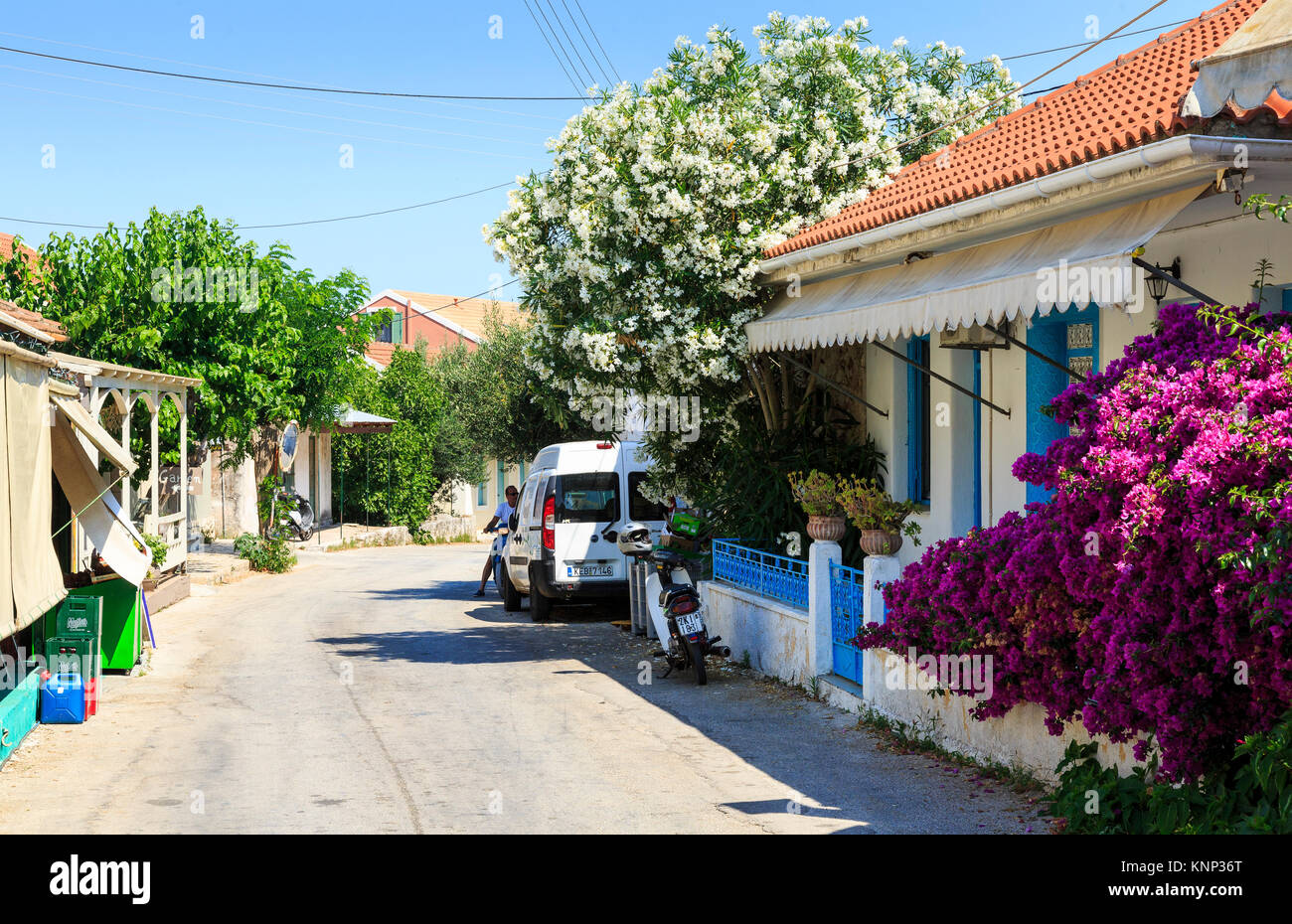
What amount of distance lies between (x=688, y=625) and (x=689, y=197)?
402 centimetres

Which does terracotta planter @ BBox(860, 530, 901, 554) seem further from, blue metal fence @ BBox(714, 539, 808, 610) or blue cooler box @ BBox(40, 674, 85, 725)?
blue cooler box @ BBox(40, 674, 85, 725)

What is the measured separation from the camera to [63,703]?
356 inches

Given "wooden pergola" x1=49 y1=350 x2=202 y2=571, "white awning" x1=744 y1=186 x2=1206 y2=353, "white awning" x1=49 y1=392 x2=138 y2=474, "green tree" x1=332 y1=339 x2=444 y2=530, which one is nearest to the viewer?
"white awning" x1=744 y1=186 x2=1206 y2=353

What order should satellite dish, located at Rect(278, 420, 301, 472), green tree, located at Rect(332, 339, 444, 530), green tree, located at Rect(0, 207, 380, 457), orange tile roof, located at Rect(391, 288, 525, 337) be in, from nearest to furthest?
green tree, located at Rect(0, 207, 380, 457) → satellite dish, located at Rect(278, 420, 301, 472) → green tree, located at Rect(332, 339, 444, 530) → orange tile roof, located at Rect(391, 288, 525, 337)

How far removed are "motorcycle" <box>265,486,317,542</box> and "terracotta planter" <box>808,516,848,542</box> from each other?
16.7 metres

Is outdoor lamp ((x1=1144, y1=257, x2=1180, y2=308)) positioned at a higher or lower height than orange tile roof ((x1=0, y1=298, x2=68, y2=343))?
lower

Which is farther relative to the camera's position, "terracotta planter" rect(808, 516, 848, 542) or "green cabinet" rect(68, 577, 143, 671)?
"green cabinet" rect(68, 577, 143, 671)

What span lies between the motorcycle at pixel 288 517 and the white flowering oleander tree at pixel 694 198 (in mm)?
12904

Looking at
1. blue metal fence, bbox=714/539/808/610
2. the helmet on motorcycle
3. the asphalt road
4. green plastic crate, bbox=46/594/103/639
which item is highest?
the helmet on motorcycle

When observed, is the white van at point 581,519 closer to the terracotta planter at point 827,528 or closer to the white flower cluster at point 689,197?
the white flower cluster at point 689,197

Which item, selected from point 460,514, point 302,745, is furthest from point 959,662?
point 460,514

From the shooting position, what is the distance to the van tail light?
602 inches

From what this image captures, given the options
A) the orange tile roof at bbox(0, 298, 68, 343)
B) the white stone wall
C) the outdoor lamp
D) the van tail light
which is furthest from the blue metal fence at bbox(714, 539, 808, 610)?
the orange tile roof at bbox(0, 298, 68, 343)

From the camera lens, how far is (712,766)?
7.53 m
